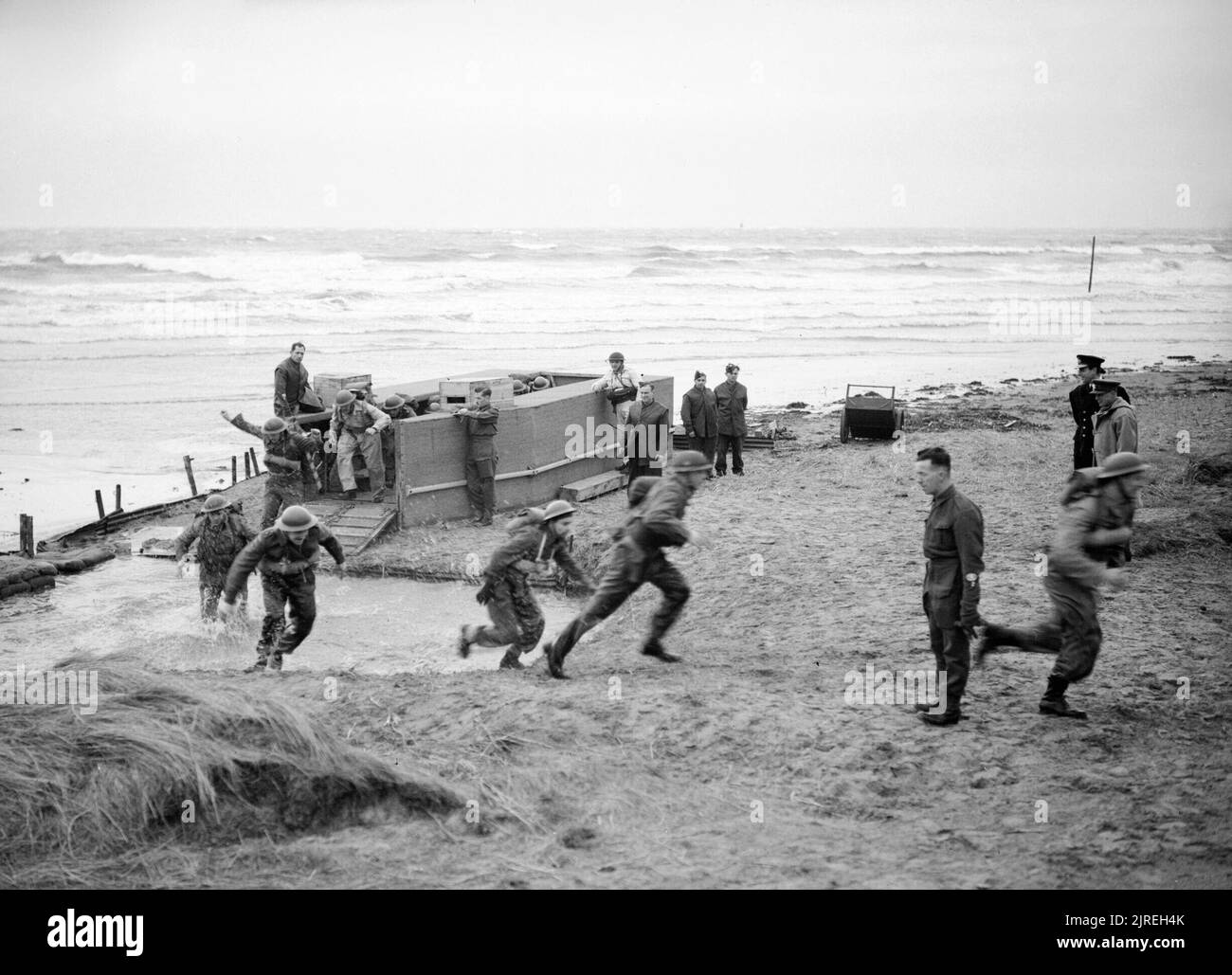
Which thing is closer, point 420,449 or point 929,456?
point 929,456

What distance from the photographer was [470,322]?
143ft

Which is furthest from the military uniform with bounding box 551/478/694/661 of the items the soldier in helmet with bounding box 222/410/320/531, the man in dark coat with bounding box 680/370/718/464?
the man in dark coat with bounding box 680/370/718/464

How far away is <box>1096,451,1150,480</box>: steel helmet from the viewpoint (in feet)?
24.5

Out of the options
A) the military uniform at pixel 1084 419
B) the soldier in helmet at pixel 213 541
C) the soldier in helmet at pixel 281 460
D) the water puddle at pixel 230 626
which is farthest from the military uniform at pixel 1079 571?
the soldier in helmet at pixel 281 460

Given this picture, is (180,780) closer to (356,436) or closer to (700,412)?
(356,436)

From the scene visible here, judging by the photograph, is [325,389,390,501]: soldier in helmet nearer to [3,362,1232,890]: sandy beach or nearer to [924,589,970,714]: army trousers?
[3,362,1232,890]: sandy beach

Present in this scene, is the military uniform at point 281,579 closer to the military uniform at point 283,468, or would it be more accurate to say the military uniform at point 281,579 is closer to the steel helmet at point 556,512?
the steel helmet at point 556,512

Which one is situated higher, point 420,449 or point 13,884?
point 420,449

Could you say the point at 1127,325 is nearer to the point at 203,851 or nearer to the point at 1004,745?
the point at 1004,745

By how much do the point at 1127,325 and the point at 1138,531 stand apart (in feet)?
118

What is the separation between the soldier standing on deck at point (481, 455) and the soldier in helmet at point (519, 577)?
510 centimetres

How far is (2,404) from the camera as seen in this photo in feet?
85.5

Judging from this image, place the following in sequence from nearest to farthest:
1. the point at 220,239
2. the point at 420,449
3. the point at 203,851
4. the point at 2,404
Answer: the point at 203,851, the point at 420,449, the point at 2,404, the point at 220,239
